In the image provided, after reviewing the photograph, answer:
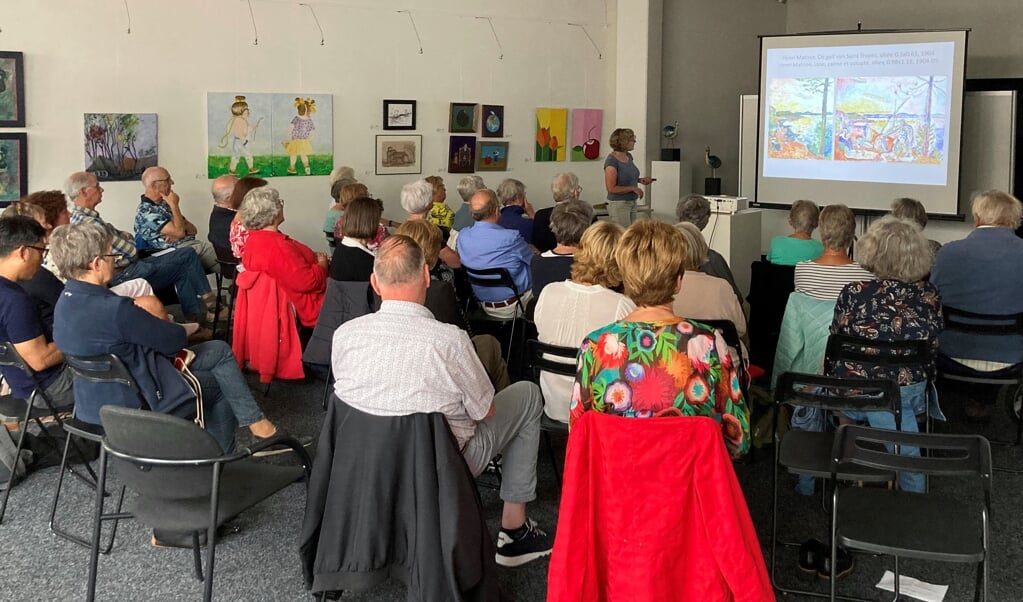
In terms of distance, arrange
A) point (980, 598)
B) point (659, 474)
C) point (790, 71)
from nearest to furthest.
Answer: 1. point (659, 474)
2. point (980, 598)
3. point (790, 71)

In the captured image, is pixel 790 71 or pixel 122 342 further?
pixel 790 71

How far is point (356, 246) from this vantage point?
202 inches

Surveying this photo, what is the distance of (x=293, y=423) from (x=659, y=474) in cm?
314

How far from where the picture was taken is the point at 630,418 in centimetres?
255

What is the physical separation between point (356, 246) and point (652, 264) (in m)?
2.68

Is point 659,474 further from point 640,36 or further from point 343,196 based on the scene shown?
point 640,36

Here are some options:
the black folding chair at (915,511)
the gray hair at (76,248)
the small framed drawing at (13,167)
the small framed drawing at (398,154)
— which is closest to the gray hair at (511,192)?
the small framed drawing at (398,154)

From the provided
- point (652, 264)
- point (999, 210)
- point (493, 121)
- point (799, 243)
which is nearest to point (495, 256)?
point (799, 243)

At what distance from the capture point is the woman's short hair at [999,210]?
484 cm

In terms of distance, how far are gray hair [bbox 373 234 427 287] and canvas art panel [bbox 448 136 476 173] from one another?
6.10 metres

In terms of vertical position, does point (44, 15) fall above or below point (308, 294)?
above

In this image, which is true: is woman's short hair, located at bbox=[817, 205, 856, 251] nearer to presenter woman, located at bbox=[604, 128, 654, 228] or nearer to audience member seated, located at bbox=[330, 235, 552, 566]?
audience member seated, located at bbox=[330, 235, 552, 566]

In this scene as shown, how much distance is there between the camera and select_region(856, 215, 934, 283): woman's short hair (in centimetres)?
379

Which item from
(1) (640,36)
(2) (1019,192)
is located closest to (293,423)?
(1) (640,36)
